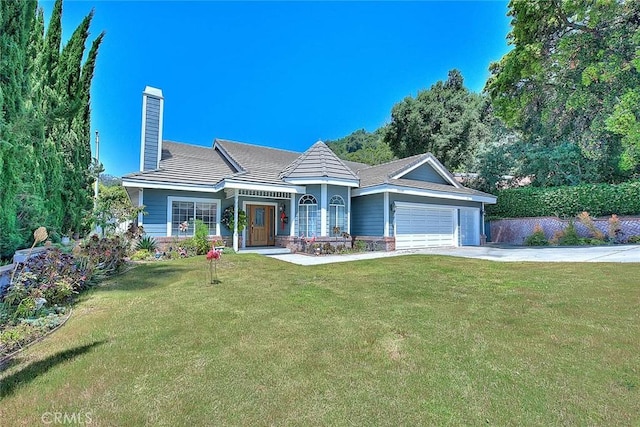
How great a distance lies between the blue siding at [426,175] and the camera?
54.5 ft

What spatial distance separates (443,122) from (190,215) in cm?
2172

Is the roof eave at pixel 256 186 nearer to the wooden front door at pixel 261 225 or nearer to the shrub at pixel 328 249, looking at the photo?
the wooden front door at pixel 261 225

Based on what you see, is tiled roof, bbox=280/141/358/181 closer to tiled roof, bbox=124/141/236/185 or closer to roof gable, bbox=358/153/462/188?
roof gable, bbox=358/153/462/188

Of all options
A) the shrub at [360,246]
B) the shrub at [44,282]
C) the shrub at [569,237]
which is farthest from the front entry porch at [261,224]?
the shrub at [569,237]

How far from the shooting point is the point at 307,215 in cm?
1389

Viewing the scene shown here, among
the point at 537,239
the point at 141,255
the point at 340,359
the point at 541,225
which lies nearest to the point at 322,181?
the point at 141,255

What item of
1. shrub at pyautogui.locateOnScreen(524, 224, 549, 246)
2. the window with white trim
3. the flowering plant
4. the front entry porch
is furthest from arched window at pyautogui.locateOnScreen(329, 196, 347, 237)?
shrub at pyautogui.locateOnScreen(524, 224, 549, 246)

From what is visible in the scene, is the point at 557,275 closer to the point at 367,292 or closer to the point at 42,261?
the point at 367,292

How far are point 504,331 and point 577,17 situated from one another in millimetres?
Answer: 14836

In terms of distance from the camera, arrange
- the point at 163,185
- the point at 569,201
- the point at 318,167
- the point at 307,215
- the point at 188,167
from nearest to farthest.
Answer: the point at 163,185, the point at 307,215, the point at 188,167, the point at 318,167, the point at 569,201

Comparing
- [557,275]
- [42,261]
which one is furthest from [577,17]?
[42,261]

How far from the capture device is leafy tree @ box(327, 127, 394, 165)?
38250mm

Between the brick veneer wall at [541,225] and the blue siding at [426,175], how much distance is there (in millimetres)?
5453

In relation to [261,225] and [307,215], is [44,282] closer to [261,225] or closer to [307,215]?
[307,215]
